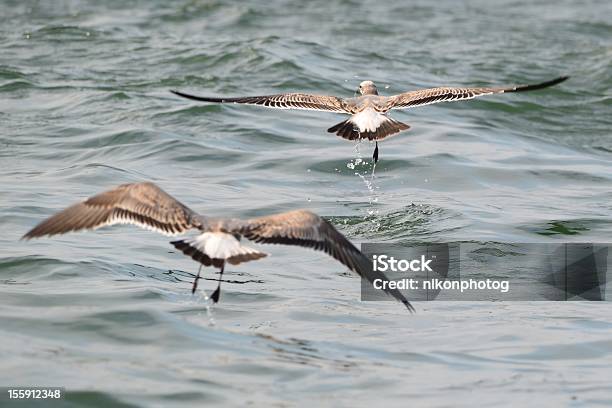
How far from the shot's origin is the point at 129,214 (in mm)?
7035

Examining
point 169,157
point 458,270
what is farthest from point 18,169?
point 458,270

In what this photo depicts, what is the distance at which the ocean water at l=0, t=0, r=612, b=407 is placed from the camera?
21.6ft

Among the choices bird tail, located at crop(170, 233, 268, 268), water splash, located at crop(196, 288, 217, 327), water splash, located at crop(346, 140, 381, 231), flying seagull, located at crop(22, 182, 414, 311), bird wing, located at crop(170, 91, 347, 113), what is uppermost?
bird wing, located at crop(170, 91, 347, 113)

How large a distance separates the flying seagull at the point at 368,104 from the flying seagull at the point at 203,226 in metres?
2.34

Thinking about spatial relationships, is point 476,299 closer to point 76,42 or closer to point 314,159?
point 314,159

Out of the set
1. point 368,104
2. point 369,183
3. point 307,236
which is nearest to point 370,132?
point 368,104

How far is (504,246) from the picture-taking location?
31.5ft

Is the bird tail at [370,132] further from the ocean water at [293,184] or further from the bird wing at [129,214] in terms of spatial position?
the bird wing at [129,214]

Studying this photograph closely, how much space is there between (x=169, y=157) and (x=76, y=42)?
21.2 ft

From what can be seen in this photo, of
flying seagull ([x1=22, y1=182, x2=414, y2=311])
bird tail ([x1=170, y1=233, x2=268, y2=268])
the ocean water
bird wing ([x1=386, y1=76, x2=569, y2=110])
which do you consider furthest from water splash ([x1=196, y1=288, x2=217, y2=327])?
bird wing ([x1=386, y1=76, x2=569, y2=110])

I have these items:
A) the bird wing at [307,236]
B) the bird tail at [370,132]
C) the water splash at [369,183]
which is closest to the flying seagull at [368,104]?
the bird tail at [370,132]

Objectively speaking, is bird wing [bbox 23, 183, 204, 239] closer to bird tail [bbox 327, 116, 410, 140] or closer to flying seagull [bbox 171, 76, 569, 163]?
flying seagull [bbox 171, 76, 569, 163]

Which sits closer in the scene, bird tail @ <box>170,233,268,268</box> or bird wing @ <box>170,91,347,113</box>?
bird tail @ <box>170,233,268,268</box>

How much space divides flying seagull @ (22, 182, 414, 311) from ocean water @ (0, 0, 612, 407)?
567 mm
